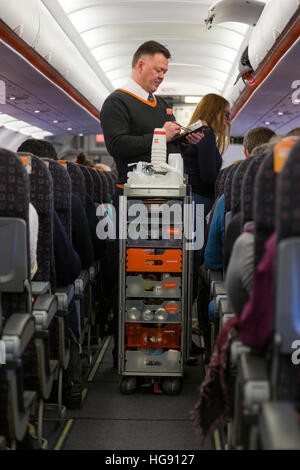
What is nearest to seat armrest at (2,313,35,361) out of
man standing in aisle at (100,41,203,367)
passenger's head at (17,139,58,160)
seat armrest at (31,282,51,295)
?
seat armrest at (31,282,51,295)

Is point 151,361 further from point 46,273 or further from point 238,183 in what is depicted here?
point 238,183

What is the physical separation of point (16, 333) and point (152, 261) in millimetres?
1475

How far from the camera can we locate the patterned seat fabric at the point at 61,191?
10.00 feet

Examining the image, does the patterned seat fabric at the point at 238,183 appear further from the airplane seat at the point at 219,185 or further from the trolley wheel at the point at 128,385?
the trolley wheel at the point at 128,385

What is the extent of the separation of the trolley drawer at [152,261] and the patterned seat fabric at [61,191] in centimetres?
45

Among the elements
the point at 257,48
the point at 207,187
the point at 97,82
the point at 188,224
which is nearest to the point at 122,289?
the point at 188,224

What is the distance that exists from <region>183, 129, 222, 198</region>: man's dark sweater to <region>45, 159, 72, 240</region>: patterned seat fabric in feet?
4.38

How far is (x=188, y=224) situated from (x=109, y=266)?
1.58 meters

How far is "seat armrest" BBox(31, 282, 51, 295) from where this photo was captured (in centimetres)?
259

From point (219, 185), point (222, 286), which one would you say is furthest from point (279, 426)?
point (219, 185)

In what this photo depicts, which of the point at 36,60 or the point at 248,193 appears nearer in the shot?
the point at 248,193

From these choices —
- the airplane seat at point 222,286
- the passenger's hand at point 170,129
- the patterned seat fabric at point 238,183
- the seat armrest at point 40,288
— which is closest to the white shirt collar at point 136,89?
the passenger's hand at point 170,129

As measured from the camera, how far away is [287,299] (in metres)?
1.53

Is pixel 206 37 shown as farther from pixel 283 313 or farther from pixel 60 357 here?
Result: pixel 283 313
